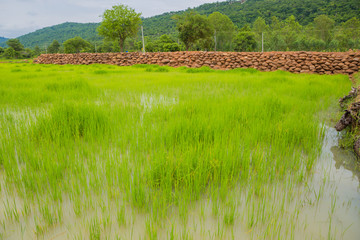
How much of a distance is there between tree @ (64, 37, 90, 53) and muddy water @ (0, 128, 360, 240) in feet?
230

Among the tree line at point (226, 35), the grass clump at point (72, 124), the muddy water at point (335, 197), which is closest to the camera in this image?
the muddy water at point (335, 197)

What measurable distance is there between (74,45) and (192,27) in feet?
149

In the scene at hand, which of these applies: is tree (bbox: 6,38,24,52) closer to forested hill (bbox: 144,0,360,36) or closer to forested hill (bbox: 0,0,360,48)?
forested hill (bbox: 0,0,360,48)

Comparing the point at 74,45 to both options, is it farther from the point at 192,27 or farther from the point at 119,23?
the point at 192,27

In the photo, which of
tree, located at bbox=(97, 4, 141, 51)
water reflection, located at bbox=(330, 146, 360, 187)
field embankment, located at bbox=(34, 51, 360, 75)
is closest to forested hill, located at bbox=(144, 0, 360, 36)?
tree, located at bbox=(97, 4, 141, 51)

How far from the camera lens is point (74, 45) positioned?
6150 centimetres

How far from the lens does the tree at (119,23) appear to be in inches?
1140

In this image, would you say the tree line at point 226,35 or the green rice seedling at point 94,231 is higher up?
the tree line at point 226,35

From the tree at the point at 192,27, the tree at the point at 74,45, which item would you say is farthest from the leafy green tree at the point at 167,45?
the tree at the point at 74,45

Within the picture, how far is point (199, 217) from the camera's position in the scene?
1.17 m

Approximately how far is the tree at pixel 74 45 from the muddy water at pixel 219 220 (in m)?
70.1

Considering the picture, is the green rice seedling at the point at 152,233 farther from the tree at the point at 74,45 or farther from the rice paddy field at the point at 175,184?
the tree at the point at 74,45

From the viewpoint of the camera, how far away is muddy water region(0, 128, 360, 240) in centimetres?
105

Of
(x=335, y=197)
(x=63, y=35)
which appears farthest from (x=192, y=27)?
(x=63, y=35)
